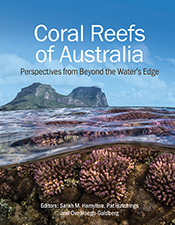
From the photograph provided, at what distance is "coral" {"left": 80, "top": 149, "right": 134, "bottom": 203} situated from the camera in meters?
4.25

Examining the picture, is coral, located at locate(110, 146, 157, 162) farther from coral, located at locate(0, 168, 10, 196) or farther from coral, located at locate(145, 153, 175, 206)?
coral, located at locate(0, 168, 10, 196)

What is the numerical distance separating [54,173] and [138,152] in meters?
2.51

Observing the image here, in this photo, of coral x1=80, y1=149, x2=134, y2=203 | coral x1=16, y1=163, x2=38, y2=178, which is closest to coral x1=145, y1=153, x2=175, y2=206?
coral x1=80, y1=149, x2=134, y2=203

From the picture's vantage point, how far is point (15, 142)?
5.54m

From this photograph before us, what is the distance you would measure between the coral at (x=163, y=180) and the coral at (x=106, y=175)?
1.93 feet

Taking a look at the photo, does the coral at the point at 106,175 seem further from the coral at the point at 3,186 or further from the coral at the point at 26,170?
the coral at the point at 3,186

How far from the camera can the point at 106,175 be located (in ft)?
14.0

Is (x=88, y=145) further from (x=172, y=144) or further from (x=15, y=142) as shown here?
(x=172, y=144)

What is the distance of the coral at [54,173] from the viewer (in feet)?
15.1

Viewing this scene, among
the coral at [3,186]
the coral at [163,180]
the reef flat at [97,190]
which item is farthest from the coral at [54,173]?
the coral at [163,180]

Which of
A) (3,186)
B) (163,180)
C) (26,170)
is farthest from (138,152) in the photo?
(3,186)

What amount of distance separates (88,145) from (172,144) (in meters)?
2.74

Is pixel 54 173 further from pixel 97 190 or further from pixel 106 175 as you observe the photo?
pixel 106 175

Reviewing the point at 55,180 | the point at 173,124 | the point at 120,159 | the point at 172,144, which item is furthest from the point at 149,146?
the point at 55,180
